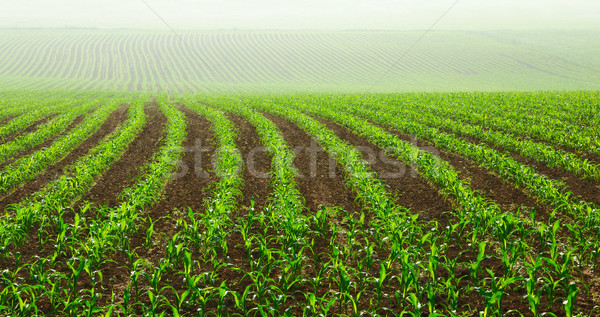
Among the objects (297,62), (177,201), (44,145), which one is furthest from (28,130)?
(297,62)

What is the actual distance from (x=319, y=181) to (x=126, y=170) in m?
5.45

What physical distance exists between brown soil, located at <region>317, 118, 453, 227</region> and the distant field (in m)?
41.9

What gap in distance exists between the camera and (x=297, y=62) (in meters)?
82.5

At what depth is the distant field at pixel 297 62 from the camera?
59.1 metres

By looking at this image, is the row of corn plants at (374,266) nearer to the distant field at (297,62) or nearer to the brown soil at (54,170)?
the brown soil at (54,170)

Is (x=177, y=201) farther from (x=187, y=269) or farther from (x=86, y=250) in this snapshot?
(x=187, y=269)

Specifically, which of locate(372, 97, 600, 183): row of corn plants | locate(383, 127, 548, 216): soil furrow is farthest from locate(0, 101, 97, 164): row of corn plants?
locate(372, 97, 600, 183): row of corn plants

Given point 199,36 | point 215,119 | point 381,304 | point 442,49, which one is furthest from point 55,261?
point 199,36

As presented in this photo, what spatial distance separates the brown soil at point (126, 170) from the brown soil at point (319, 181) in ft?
13.9

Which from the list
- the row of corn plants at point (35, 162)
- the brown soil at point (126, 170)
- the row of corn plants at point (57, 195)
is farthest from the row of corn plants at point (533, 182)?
the row of corn plants at point (35, 162)

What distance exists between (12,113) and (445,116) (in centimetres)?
2460

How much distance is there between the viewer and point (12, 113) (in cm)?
2334

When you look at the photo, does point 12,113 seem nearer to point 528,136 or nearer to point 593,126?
point 528,136

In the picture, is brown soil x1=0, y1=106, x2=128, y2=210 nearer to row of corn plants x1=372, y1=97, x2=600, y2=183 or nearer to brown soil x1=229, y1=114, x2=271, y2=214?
brown soil x1=229, y1=114, x2=271, y2=214
